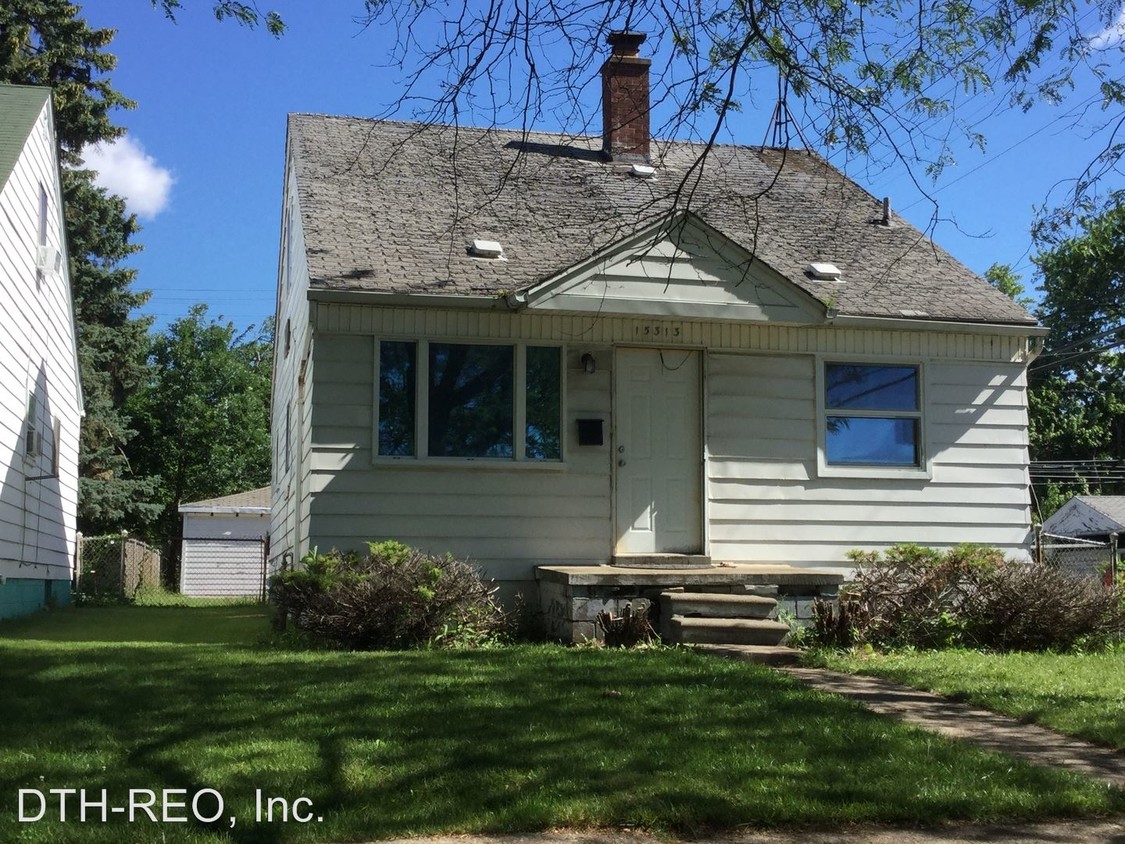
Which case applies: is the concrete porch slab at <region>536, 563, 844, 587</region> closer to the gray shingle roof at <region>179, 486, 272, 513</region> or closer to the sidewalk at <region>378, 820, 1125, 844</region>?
the sidewalk at <region>378, 820, 1125, 844</region>

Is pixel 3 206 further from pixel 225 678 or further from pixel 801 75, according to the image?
pixel 801 75

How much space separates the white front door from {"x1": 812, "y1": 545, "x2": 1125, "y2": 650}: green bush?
6.04 ft

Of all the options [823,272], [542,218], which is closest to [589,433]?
[542,218]

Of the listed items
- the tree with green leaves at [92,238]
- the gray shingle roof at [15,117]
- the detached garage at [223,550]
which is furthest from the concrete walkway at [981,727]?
the detached garage at [223,550]

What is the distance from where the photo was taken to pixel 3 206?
12523mm

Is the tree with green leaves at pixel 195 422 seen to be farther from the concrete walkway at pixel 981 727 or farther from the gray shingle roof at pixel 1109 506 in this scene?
the concrete walkway at pixel 981 727

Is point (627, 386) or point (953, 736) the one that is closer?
point (953, 736)

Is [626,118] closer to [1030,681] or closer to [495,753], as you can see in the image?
[1030,681]

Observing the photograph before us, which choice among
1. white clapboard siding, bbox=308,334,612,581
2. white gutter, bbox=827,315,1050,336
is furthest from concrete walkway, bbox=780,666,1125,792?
white gutter, bbox=827,315,1050,336

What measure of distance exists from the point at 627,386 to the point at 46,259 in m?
8.55

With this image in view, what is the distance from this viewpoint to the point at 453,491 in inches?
425

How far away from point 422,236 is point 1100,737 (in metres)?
8.05

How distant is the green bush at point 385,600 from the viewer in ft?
Answer: 29.4

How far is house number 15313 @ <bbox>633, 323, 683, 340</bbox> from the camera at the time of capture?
11.3 metres
